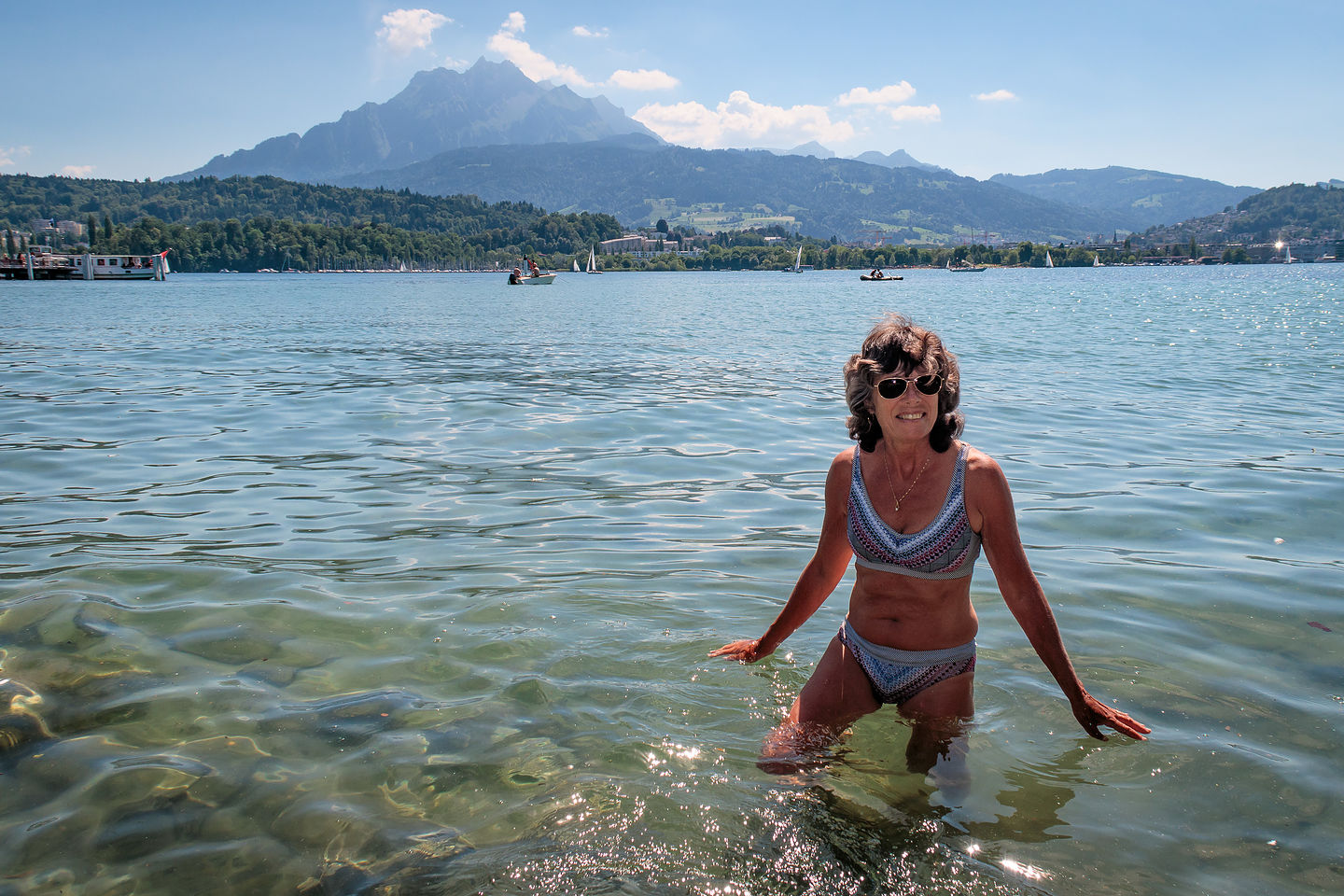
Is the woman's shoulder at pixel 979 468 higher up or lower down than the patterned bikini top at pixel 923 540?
higher up

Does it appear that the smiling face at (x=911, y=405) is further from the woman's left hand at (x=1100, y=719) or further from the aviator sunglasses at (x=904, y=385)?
the woman's left hand at (x=1100, y=719)

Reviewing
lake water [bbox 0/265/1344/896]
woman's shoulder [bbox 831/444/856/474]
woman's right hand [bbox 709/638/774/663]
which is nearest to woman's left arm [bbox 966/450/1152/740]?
lake water [bbox 0/265/1344/896]

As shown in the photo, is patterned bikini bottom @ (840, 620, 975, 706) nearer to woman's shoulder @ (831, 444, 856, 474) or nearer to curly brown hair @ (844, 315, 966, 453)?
woman's shoulder @ (831, 444, 856, 474)

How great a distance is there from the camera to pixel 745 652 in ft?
17.2

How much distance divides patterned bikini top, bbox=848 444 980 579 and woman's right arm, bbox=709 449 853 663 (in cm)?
7

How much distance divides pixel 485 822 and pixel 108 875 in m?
1.59

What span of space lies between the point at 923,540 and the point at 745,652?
1.47 metres

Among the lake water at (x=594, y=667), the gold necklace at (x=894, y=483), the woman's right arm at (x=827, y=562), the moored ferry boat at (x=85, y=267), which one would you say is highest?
the moored ferry boat at (x=85, y=267)

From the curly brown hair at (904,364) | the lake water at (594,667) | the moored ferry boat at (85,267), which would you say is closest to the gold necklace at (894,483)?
the curly brown hair at (904,364)

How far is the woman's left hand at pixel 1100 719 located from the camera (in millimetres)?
4070

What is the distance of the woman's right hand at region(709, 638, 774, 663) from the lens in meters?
5.11

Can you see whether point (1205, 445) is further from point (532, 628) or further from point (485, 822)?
point (485, 822)

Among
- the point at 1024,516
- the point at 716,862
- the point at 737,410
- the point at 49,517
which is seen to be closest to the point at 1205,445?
the point at 1024,516

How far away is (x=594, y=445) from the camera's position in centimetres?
1326
